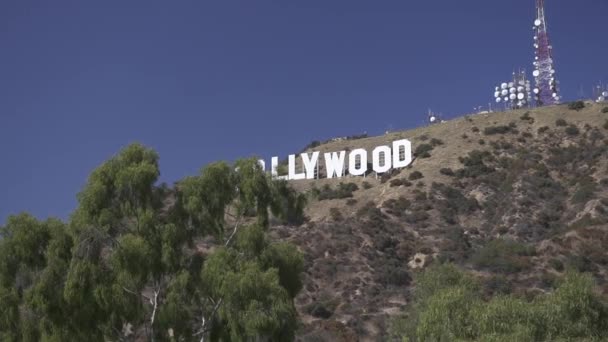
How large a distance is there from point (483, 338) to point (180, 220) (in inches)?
397

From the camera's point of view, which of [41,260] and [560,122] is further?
[560,122]

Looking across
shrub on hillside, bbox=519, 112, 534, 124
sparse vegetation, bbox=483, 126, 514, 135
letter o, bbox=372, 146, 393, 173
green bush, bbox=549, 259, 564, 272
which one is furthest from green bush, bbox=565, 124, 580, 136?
green bush, bbox=549, 259, 564, 272

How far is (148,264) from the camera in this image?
25.2 metres

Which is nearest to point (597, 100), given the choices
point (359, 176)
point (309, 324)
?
point (359, 176)

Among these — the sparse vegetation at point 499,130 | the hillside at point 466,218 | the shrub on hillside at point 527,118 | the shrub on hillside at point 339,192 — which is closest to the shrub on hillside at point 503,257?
the hillside at point 466,218

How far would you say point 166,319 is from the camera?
2580 centimetres

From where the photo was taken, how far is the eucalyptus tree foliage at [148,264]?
24.6 m

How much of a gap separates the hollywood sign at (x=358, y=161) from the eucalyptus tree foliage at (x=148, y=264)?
65.1 meters

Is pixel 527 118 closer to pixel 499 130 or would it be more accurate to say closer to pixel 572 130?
pixel 499 130

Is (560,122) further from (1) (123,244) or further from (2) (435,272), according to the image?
(1) (123,244)

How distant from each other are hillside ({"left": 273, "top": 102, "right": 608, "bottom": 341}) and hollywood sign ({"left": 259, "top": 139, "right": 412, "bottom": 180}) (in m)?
1.21

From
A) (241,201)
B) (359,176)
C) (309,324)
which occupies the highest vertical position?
(359,176)

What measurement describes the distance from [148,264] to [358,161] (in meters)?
73.5

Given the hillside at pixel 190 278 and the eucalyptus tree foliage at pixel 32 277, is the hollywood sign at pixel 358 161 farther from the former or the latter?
the eucalyptus tree foliage at pixel 32 277
